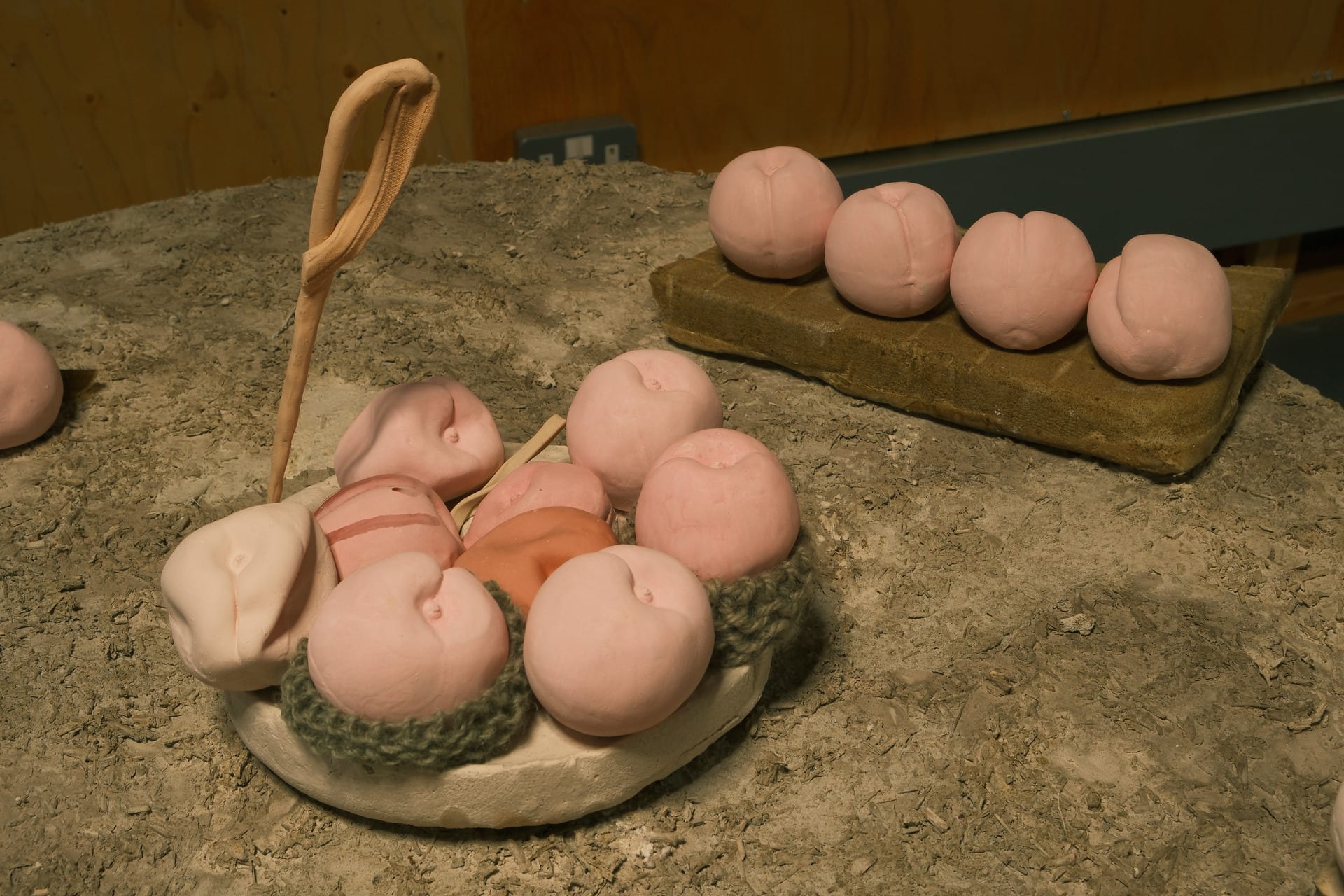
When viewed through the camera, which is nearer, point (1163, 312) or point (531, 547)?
point (531, 547)

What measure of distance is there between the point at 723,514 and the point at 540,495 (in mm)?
228

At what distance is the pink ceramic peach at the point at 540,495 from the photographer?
1.30m

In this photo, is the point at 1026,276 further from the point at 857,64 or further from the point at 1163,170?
the point at 1163,170

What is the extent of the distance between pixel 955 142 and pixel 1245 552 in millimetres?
2020

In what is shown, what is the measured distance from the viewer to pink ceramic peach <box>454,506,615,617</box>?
115 centimetres

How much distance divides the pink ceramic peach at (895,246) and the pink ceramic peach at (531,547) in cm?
75

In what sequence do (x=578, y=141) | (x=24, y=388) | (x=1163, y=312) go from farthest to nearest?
(x=578, y=141) → (x=24, y=388) → (x=1163, y=312)

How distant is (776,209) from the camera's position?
74.6 inches

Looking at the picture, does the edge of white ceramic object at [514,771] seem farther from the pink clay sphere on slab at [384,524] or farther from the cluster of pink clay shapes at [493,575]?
the pink clay sphere on slab at [384,524]

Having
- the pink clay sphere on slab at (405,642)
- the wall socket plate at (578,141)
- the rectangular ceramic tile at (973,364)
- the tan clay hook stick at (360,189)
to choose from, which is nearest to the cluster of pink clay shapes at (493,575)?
the pink clay sphere on slab at (405,642)

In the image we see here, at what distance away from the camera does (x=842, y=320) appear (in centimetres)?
188

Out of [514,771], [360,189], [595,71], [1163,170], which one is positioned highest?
[360,189]

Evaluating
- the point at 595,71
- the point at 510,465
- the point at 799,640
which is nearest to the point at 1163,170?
the point at 595,71

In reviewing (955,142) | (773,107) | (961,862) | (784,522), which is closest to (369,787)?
(784,522)
